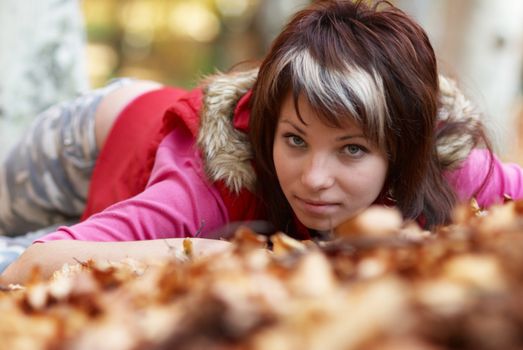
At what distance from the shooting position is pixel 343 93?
6.62 ft

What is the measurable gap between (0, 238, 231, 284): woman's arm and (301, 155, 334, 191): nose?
306 millimetres

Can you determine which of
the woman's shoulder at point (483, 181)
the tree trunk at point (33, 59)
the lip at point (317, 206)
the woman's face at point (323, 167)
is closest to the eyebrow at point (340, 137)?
the woman's face at point (323, 167)

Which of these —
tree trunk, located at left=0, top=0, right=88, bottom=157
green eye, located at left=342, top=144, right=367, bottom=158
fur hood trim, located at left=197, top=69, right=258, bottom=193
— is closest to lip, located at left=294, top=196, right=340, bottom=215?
green eye, located at left=342, top=144, right=367, bottom=158

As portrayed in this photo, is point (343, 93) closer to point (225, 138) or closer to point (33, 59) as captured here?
point (225, 138)

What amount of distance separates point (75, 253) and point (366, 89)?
0.81 meters

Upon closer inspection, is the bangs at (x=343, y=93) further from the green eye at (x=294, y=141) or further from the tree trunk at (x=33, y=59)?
the tree trunk at (x=33, y=59)

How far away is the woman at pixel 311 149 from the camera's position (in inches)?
80.7

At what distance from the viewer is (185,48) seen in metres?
12.4

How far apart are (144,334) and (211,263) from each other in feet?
0.87

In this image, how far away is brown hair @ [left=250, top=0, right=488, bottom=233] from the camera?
80.7 inches

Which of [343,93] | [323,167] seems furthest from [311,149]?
[343,93]

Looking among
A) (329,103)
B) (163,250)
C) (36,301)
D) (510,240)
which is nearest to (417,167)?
(329,103)

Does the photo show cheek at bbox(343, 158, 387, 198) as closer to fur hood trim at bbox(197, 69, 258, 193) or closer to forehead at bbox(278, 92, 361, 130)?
forehead at bbox(278, 92, 361, 130)

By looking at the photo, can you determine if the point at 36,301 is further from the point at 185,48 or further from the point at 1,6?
the point at 185,48
